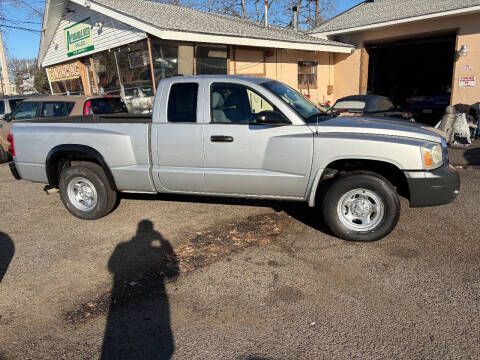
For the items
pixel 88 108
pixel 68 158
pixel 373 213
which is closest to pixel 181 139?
pixel 68 158

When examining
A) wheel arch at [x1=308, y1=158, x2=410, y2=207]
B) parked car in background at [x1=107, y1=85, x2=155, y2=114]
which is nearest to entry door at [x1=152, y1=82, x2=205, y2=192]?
wheel arch at [x1=308, y1=158, x2=410, y2=207]

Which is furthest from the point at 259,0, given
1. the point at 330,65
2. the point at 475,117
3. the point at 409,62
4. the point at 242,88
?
the point at 242,88

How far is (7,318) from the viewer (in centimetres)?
309

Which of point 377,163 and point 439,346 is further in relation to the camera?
point 377,163

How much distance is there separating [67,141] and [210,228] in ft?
7.72

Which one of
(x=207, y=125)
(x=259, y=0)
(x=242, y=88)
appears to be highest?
(x=259, y=0)

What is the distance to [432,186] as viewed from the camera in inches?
155

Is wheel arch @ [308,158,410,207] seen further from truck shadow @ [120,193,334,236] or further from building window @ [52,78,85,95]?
building window @ [52,78,85,95]

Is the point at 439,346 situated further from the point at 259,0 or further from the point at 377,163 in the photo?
the point at 259,0

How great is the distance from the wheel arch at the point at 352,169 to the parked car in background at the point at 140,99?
944 cm

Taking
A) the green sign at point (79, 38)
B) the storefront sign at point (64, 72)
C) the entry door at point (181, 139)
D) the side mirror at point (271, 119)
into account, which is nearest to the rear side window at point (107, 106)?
the entry door at point (181, 139)

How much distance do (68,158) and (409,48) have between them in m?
21.6

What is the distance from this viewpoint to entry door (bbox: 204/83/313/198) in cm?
425

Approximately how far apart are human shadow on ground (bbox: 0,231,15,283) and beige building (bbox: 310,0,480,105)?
14.0 meters
